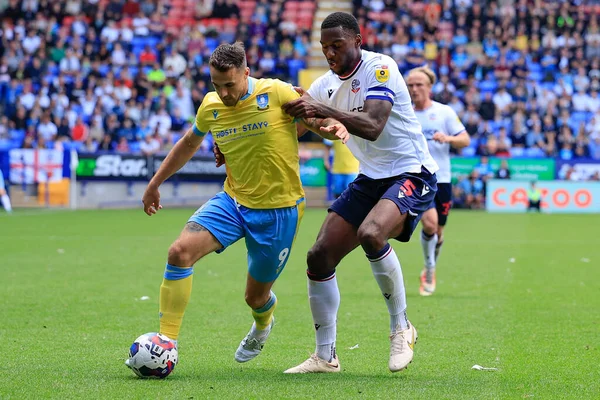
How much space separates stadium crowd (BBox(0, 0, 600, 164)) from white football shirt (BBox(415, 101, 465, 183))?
56.0 feet

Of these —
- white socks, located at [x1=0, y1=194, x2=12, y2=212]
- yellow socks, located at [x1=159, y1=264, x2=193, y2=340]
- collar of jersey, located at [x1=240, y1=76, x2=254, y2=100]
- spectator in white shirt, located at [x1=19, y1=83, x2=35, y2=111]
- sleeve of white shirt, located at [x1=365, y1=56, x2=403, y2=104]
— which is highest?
sleeve of white shirt, located at [x1=365, y1=56, x2=403, y2=104]

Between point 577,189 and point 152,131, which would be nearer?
point 577,189

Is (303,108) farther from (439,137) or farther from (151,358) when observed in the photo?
(439,137)

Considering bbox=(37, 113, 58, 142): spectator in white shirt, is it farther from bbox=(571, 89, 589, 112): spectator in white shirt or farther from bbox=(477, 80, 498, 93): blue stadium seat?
bbox=(571, 89, 589, 112): spectator in white shirt

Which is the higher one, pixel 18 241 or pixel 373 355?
pixel 373 355

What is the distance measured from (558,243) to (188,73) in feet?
56.5

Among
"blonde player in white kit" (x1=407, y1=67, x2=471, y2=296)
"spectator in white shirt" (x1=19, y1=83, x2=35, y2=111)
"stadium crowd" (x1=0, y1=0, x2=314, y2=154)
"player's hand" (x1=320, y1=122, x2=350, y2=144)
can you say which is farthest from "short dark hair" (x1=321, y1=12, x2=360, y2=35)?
"spectator in white shirt" (x1=19, y1=83, x2=35, y2=111)

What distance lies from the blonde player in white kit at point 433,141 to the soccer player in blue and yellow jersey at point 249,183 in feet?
15.7

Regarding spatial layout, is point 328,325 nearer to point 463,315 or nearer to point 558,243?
point 463,315

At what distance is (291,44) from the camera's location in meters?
33.6

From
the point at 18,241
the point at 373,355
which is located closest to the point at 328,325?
the point at 373,355

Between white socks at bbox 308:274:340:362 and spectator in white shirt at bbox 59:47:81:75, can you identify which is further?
spectator in white shirt at bbox 59:47:81:75

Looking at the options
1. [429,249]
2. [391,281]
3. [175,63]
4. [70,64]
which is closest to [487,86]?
[175,63]

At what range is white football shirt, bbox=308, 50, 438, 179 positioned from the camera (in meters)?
6.70
